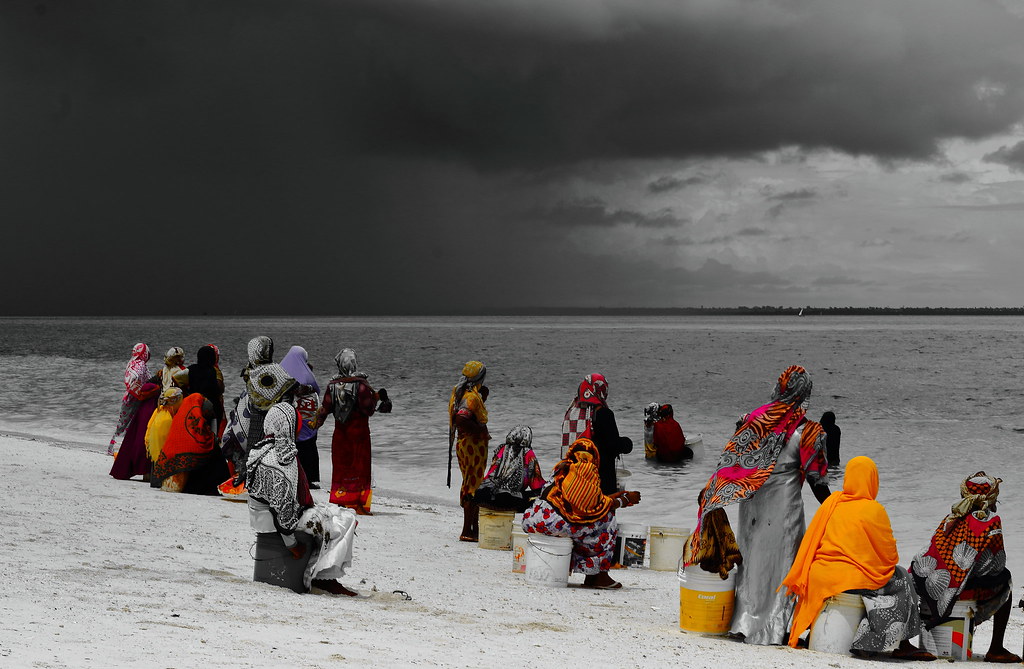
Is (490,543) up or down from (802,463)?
down

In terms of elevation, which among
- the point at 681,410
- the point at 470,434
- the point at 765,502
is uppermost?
the point at 765,502

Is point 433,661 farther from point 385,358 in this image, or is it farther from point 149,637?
point 385,358

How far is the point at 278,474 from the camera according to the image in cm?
639

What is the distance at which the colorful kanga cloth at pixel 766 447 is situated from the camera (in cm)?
597

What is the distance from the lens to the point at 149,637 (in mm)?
4945

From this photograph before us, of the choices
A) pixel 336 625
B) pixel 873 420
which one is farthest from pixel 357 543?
pixel 873 420

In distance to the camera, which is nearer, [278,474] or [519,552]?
[278,474]

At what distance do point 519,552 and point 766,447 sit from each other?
2796 mm

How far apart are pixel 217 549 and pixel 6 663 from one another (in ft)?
11.5

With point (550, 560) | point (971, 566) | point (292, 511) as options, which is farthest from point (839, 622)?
point (292, 511)

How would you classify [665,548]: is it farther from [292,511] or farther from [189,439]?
[189,439]

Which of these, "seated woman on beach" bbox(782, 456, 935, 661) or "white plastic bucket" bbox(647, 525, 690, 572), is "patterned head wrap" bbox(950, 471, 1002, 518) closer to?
"seated woman on beach" bbox(782, 456, 935, 661)

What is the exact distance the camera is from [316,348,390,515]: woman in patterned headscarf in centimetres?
1008

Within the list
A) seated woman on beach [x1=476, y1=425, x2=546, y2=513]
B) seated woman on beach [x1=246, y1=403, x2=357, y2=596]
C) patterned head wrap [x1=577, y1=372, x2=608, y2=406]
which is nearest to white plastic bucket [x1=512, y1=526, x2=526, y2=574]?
seated woman on beach [x1=476, y1=425, x2=546, y2=513]
